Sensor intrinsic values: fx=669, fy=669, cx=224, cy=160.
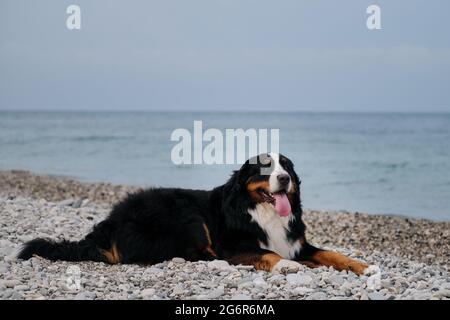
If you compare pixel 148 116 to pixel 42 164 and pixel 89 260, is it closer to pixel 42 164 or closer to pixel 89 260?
pixel 42 164

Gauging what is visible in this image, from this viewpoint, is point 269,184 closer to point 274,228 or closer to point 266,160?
point 266,160

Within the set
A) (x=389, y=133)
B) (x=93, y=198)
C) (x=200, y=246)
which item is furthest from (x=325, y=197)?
(x=389, y=133)

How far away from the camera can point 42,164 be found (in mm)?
23781

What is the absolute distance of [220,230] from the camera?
653cm

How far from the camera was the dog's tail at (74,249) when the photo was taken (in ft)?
21.2

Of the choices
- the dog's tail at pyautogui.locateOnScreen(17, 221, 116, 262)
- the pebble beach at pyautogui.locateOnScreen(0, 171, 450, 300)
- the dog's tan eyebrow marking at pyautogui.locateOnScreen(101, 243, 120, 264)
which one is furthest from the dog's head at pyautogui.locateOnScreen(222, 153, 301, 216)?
the dog's tail at pyautogui.locateOnScreen(17, 221, 116, 262)

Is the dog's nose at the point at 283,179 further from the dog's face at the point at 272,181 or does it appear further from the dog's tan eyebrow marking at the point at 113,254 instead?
the dog's tan eyebrow marking at the point at 113,254

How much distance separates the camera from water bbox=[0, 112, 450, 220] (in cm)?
1681

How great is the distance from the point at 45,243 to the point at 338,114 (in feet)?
147

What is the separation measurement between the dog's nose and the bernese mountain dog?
44 mm

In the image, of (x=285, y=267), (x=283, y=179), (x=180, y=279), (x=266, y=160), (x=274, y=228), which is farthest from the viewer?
(x=274, y=228)

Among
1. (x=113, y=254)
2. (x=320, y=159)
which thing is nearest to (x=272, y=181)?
(x=113, y=254)

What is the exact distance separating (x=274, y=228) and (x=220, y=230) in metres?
0.54
